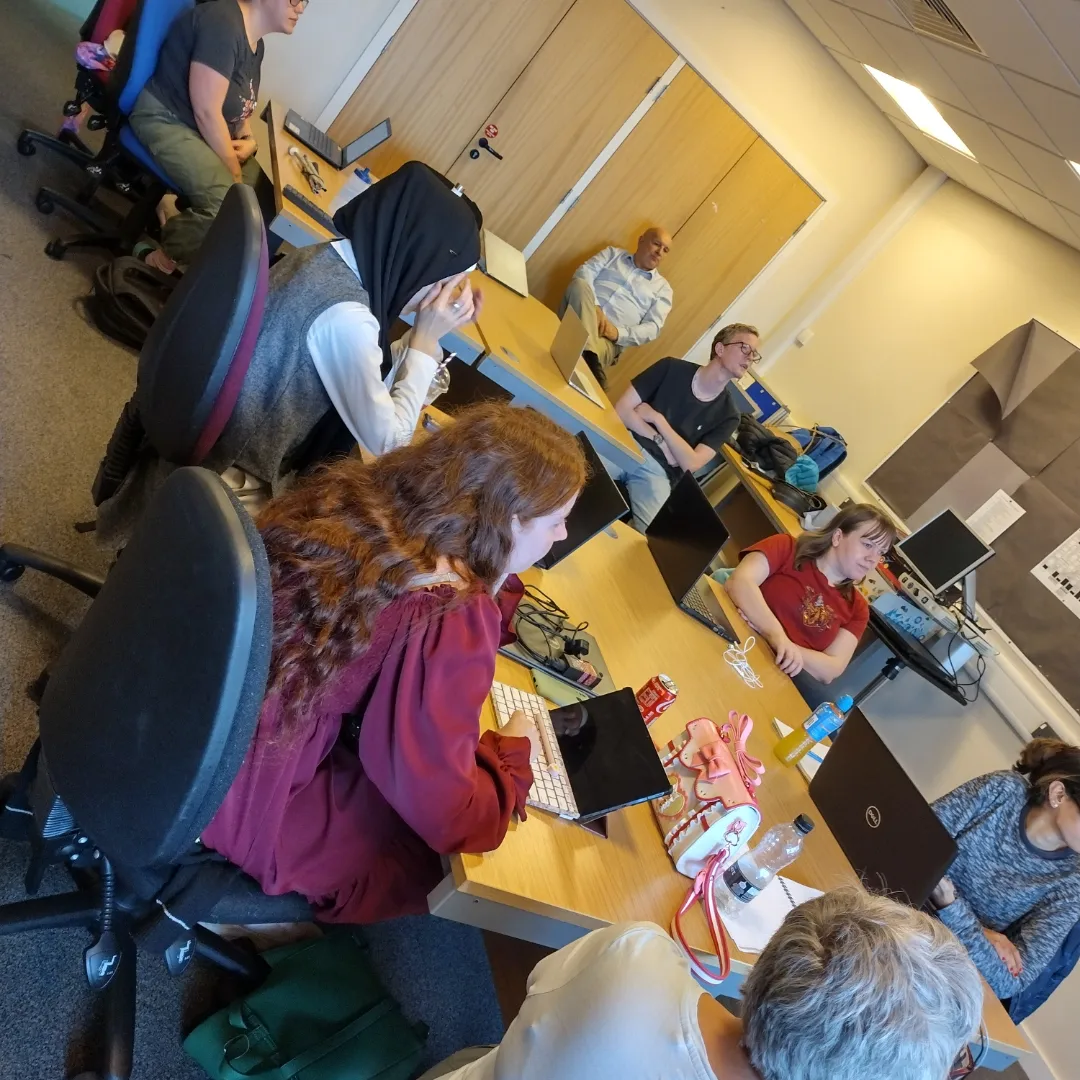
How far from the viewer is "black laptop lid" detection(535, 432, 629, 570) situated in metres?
1.75

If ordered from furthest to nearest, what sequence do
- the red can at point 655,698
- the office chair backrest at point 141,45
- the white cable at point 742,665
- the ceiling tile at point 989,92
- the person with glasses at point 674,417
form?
the person with glasses at point 674,417, the ceiling tile at point 989,92, the office chair backrest at point 141,45, the white cable at point 742,665, the red can at point 655,698

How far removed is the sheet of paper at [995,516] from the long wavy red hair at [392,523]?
3.00m

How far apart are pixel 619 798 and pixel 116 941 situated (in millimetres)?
831

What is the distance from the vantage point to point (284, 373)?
1.60 m

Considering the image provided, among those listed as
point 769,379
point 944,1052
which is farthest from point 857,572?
point 769,379

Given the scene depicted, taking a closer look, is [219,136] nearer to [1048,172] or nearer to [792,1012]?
[792,1012]

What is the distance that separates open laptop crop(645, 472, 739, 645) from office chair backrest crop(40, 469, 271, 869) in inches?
57.0

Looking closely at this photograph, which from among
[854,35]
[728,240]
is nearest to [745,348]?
[854,35]

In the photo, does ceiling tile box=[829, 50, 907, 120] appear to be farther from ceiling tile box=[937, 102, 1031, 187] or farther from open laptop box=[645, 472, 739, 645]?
open laptop box=[645, 472, 739, 645]

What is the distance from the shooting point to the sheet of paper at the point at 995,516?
3473 millimetres

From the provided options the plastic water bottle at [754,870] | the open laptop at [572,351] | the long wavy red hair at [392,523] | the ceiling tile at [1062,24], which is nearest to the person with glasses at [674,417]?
the open laptop at [572,351]

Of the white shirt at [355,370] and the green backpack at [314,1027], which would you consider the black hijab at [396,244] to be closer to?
the white shirt at [355,370]

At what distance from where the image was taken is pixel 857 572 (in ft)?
8.36

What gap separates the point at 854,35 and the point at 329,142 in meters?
2.44
